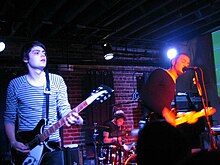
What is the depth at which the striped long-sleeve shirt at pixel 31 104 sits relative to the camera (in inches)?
111

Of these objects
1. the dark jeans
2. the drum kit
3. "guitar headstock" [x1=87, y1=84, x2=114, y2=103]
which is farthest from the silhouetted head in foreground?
the drum kit

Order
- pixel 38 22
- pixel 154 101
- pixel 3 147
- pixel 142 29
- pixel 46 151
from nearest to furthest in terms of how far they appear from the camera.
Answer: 1. pixel 46 151
2. pixel 154 101
3. pixel 38 22
4. pixel 3 147
5. pixel 142 29

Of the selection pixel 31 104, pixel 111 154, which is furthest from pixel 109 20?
pixel 31 104

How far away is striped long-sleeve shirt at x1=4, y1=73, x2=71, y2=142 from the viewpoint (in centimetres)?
281

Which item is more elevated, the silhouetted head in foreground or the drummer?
the silhouetted head in foreground

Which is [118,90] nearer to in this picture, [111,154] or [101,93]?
[111,154]

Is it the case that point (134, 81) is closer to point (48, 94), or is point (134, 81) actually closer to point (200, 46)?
point (200, 46)

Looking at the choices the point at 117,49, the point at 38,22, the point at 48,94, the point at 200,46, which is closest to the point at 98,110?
the point at 117,49

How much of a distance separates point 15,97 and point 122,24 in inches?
162

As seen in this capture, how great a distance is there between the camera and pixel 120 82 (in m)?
8.25

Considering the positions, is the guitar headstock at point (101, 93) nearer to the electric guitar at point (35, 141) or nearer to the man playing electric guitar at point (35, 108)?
the man playing electric guitar at point (35, 108)

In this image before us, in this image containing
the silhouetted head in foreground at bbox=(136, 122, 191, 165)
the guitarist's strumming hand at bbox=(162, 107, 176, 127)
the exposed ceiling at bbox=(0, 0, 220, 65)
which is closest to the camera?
the silhouetted head in foreground at bbox=(136, 122, 191, 165)

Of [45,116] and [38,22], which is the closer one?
[45,116]

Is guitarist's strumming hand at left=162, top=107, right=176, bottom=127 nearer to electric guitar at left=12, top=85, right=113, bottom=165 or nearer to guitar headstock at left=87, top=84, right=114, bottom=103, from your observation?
guitar headstock at left=87, top=84, right=114, bottom=103
